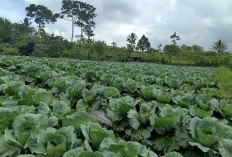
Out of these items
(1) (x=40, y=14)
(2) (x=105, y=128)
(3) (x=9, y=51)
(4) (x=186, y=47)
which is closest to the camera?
(2) (x=105, y=128)

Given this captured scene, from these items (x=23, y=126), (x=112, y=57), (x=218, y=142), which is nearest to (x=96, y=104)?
(x=23, y=126)

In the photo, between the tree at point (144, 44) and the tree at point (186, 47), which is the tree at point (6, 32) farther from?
the tree at point (186, 47)

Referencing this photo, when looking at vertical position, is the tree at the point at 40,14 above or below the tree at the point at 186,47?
above

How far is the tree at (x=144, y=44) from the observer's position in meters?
53.2

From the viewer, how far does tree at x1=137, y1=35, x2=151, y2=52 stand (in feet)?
174

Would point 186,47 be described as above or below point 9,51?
above

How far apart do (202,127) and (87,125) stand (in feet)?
3.69

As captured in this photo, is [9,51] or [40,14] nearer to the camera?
[9,51]

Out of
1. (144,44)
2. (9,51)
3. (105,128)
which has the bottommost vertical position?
(105,128)

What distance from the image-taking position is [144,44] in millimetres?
53406

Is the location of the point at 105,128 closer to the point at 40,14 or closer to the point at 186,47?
the point at 40,14

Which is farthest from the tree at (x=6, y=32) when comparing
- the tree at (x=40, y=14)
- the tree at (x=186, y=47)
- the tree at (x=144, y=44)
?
the tree at (x=186, y=47)

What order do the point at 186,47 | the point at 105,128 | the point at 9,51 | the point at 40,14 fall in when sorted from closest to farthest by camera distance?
the point at 105,128
the point at 9,51
the point at 40,14
the point at 186,47

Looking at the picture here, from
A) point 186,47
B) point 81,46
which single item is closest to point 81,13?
point 81,46
